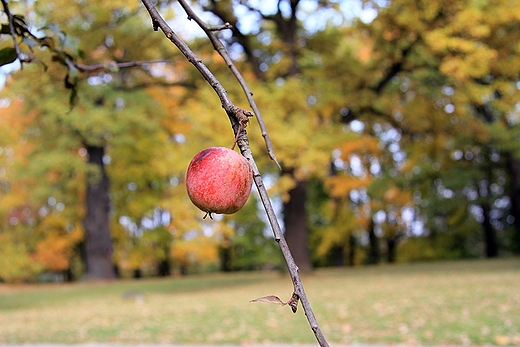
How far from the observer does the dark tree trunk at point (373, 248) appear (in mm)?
30875

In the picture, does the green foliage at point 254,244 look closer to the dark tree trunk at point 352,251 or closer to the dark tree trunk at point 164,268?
the dark tree trunk at point 164,268

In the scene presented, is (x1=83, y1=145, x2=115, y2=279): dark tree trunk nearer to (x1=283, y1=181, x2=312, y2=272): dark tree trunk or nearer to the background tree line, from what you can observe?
the background tree line

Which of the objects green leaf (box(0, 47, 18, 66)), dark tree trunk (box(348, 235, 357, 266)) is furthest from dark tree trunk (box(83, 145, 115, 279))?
green leaf (box(0, 47, 18, 66))

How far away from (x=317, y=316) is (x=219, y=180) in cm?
784

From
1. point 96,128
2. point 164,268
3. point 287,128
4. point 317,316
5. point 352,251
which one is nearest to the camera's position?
point 317,316

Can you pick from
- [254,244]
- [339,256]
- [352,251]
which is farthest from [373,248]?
[254,244]

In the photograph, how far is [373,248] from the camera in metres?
31.2

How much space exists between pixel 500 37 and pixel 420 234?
57.9ft

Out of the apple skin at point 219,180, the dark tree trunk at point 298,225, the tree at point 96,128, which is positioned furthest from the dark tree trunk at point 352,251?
the apple skin at point 219,180

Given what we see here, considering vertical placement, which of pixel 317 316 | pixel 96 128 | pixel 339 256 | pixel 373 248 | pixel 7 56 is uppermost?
pixel 96 128

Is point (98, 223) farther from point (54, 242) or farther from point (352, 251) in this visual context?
point (352, 251)

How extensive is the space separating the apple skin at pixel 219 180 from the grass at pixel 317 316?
5.61 m

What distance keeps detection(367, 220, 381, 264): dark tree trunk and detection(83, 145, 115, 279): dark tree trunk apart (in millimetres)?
13799

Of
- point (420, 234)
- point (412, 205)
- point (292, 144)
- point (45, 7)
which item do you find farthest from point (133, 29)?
point (420, 234)
